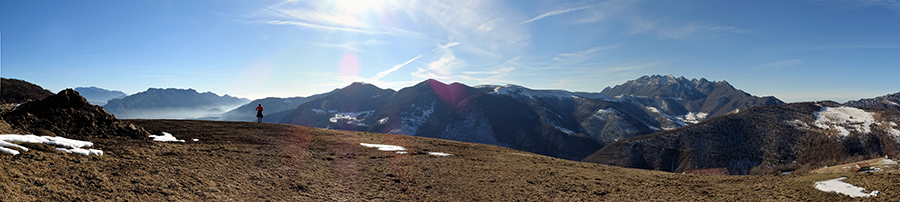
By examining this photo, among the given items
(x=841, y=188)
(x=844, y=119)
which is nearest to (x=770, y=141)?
(x=844, y=119)

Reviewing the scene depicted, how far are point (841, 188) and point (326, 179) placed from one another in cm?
1932

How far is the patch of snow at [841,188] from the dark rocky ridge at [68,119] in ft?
97.2

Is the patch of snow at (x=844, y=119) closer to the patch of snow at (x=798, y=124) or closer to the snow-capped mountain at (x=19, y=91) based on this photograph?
the patch of snow at (x=798, y=124)

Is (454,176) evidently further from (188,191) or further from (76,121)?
(76,121)

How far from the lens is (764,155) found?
92562mm

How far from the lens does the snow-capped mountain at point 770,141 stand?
8144 centimetres

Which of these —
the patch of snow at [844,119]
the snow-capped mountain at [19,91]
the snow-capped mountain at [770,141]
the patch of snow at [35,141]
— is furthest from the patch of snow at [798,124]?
the snow-capped mountain at [19,91]

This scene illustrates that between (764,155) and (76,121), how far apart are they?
440 ft

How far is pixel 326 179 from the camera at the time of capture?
46.1 feet

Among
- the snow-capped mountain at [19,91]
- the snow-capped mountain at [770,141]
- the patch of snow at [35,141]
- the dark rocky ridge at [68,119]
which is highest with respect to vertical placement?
the snow-capped mountain at [19,91]

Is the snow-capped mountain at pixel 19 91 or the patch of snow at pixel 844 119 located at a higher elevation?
the snow-capped mountain at pixel 19 91

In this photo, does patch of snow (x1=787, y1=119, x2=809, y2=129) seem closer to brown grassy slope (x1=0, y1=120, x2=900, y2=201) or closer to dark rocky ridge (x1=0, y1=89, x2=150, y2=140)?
brown grassy slope (x1=0, y1=120, x2=900, y2=201)

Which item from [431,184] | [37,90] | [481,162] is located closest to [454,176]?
[431,184]

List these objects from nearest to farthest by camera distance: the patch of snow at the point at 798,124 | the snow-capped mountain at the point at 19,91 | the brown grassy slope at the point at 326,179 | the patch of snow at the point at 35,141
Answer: the brown grassy slope at the point at 326,179
the patch of snow at the point at 35,141
the snow-capped mountain at the point at 19,91
the patch of snow at the point at 798,124
